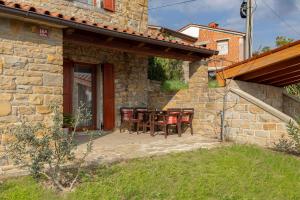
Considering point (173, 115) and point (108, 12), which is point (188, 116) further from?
point (108, 12)

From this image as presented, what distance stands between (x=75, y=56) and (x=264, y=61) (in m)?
5.15

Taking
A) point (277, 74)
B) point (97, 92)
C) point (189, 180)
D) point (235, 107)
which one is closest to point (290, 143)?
point (235, 107)

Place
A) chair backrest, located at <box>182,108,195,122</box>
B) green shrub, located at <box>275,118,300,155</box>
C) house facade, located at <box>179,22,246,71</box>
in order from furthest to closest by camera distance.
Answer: house facade, located at <box>179,22,246,71</box> < chair backrest, located at <box>182,108,195,122</box> < green shrub, located at <box>275,118,300,155</box>

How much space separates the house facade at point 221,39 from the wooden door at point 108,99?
1896 cm

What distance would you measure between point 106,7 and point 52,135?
261 inches

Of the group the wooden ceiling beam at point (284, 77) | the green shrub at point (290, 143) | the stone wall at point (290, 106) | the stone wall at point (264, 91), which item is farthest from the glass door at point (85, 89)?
the stone wall at point (290, 106)

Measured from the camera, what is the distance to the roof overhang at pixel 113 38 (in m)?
5.37

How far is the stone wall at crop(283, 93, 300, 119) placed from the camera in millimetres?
11594

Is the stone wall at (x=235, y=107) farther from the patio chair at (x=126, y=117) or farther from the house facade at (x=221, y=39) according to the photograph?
the house facade at (x=221, y=39)

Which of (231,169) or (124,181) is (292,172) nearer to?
(231,169)

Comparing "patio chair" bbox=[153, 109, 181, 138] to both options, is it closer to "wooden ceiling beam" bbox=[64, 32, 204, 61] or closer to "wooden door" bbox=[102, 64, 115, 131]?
"wooden ceiling beam" bbox=[64, 32, 204, 61]

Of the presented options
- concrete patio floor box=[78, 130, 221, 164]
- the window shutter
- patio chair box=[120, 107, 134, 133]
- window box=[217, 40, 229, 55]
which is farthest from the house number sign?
window box=[217, 40, 229, 55]

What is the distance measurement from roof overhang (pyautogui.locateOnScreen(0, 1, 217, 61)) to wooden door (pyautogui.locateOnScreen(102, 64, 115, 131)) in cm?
197

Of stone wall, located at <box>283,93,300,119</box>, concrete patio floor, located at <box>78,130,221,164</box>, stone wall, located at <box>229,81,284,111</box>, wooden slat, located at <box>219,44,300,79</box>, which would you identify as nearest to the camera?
concrete patio floor, located at <box>78,130,221,164</box>
